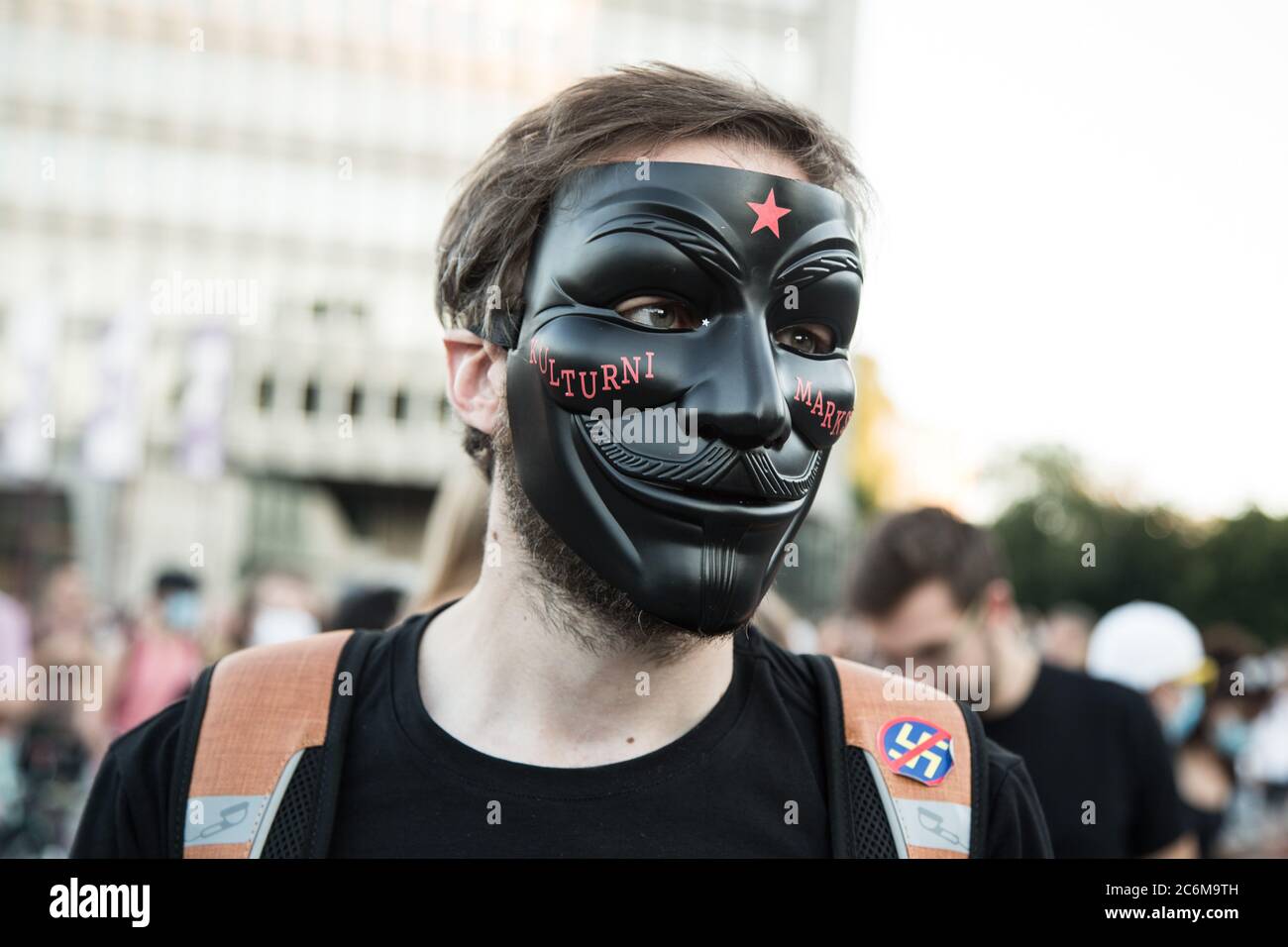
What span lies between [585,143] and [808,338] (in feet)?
1.90

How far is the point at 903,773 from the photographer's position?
2.17 metres

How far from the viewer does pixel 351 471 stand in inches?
1633

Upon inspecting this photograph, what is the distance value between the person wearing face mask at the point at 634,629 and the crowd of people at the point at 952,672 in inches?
40.9

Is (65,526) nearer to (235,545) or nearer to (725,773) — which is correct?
(235,545)

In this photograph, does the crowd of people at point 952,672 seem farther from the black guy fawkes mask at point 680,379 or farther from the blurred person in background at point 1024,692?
the black guy fawkes mask at point 680,379

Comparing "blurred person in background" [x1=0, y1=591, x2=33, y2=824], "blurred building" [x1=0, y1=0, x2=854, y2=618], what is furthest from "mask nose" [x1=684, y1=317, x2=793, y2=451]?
"blurred building" [x1=0, y1=0, x2=854, y2=618]

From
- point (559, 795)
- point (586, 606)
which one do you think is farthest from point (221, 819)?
point (586, 606)

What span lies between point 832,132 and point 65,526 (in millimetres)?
39456

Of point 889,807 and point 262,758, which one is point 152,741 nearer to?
point 262,758

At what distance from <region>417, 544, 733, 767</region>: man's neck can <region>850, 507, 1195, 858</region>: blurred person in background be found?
1774 millimetres

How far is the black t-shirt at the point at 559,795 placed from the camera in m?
2.12
